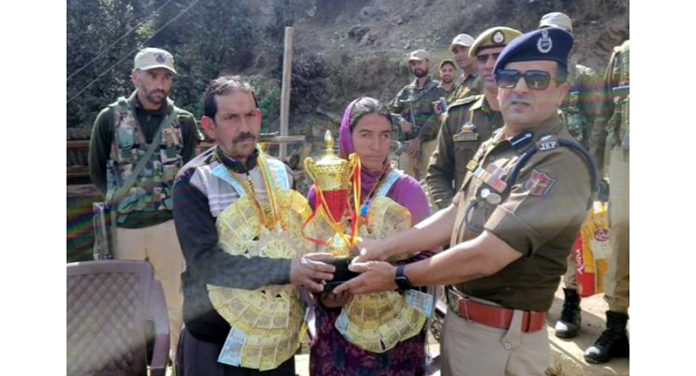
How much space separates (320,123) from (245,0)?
314cm

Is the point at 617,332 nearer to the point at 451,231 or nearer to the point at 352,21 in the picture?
the point at 451,231

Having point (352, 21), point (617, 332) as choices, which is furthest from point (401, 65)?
point (617, 332)

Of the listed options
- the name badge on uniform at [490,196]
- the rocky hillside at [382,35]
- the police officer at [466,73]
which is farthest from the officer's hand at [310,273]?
the rocky hillside at [382,35]

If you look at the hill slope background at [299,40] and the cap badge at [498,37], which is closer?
the cap badge at [498,37]

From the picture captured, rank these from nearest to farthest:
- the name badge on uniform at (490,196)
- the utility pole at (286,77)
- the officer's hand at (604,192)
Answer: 1. the name badge on uniform at (490,196)
2. the officer's hand at (604,192)
3. the utility pole at (286,77)

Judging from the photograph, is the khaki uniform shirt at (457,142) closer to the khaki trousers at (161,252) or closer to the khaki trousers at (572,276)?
the khaki trousers at (572,276)

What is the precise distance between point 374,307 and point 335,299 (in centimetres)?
16

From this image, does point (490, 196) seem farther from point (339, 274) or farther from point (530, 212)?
point (339, 274)

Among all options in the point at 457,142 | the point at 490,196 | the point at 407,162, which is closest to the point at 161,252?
the point at 457,142

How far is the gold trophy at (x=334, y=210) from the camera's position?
200cm

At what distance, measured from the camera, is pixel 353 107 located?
7.39 feet

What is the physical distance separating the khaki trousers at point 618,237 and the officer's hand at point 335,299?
1.99 meters

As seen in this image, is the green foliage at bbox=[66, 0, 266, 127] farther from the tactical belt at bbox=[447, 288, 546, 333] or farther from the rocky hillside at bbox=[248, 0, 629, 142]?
the tactical belt at bbox=[447, 288, 546, 333]

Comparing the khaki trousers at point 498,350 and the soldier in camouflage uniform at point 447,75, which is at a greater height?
the soldier in camouflage uniform at point 447,75
